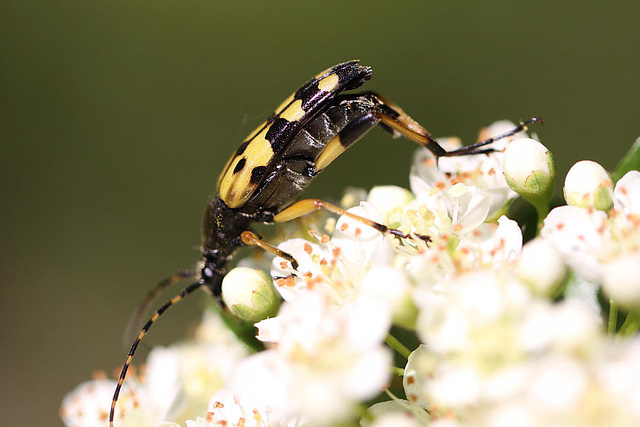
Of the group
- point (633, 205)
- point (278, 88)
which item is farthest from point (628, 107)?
point (633, 205)

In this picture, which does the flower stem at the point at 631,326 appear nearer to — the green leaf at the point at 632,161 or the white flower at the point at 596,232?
the white flower at the point at 596,232

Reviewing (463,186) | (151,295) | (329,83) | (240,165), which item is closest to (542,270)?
(463,186)

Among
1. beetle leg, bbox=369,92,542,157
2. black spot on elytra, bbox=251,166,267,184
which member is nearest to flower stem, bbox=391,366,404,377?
beetle leg, bbox=369,92,542,157

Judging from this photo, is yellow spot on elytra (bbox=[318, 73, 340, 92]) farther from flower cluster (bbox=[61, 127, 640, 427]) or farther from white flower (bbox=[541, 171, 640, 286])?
Result: white flower (bbox=[541, 171, 640, 286])

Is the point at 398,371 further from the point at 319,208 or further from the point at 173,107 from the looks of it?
the point at 173,107

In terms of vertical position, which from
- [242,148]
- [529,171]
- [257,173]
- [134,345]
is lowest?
[529,171]
